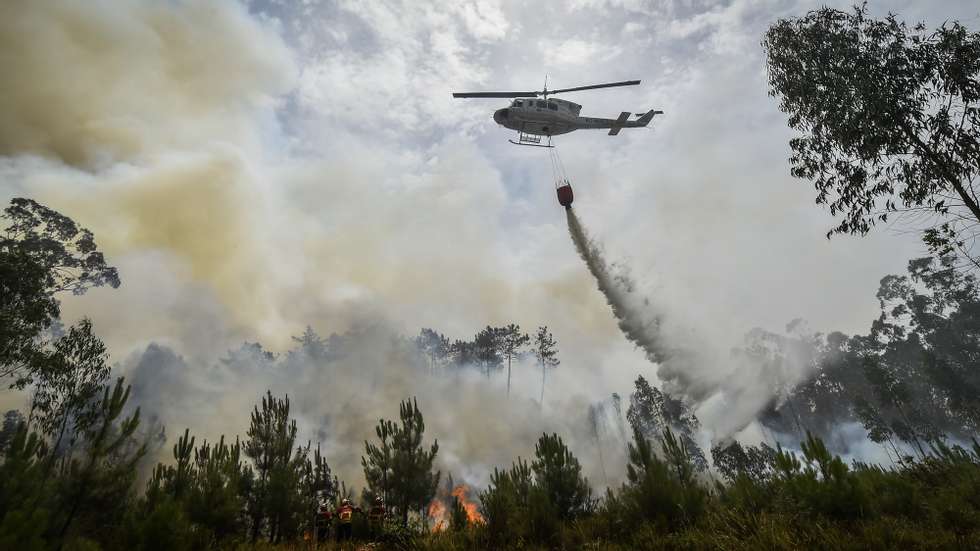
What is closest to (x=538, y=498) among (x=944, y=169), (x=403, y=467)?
(x=403, y=467)

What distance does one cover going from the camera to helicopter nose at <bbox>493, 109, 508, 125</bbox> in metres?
27.5

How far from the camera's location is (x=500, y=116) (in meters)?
27.6

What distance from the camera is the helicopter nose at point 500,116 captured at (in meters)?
27.5

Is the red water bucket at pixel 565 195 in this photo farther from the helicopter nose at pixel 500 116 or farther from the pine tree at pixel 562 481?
the pine tree at pixel 562 481

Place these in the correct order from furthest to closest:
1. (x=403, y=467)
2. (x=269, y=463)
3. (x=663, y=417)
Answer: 1. (x=663, y=417)
2. (x=403, y=467)
3. (x=269, y=463)

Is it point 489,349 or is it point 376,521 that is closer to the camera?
point 376,521

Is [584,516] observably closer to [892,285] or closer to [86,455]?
[86,455]

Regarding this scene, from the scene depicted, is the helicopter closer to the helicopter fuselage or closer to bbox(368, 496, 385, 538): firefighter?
the helicopter fuselage

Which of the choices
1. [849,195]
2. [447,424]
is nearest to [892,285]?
[849,195]

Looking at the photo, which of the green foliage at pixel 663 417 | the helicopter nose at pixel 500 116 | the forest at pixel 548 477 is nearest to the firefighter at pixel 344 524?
the forest at pixel 548 477

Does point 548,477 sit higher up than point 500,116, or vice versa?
point 500,116

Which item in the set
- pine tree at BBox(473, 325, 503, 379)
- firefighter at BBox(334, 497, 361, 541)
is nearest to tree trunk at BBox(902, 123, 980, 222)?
firefighter at BBox(334, 497, 361, 541)

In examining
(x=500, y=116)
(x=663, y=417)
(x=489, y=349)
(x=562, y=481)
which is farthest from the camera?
(x=489, y=349)

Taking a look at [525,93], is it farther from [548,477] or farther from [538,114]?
[548,477]
